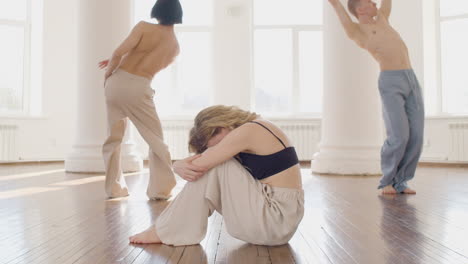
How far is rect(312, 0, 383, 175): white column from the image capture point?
581cm

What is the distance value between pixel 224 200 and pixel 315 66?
26.5 ft

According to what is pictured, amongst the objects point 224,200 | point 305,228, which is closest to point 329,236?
point 305,228

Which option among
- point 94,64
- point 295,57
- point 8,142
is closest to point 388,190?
point 94,64

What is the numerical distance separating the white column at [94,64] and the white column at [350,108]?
2747mm

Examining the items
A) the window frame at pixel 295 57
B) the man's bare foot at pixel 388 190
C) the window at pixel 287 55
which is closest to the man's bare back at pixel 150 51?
the man's bare foot at pixel 388 190

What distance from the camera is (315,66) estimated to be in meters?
9.66

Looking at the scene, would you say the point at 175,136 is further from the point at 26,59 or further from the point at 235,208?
the point at 235,208

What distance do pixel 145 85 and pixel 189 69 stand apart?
21.3ft

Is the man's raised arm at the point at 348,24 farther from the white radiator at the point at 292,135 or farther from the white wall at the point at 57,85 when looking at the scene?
the white wall at the point at 57,85

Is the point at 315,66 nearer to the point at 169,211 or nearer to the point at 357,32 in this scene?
the point at 357,32

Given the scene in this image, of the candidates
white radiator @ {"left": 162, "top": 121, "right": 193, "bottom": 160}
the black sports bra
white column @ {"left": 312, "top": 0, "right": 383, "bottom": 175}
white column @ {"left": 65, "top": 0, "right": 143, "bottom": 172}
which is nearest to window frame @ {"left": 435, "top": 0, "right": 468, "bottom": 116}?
white column @ {"left": 312, "top": 0, "right": 383, "bottom": 175}

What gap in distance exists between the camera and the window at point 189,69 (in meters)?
9.62

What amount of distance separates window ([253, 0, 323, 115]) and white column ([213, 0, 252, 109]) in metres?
0.59

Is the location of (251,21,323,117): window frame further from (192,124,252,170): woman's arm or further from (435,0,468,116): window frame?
(192,124,252,170): woman's arm
